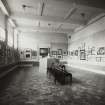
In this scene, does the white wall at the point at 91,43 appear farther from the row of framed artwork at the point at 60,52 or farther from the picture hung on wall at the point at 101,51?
the row of framed artwork at the point at 60,52

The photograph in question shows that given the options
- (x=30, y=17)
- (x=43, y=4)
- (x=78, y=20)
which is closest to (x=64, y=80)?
(x=43, y=4)

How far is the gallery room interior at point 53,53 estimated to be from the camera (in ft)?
13.6

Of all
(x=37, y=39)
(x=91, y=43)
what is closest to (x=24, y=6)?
(x=91, y=43)

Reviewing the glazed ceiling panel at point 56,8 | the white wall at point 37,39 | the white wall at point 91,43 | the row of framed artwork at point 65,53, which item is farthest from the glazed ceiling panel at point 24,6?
the white wall at point 37,39

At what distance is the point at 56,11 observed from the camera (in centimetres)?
911

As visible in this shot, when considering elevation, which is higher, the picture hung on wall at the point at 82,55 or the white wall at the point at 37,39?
the white wall at the point at 37,39

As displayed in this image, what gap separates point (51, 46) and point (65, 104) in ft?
46.9

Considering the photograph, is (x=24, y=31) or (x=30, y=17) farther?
(x=24, y=31)

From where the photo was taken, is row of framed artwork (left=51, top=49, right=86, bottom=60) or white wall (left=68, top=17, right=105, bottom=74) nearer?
white wall (left=68, top=17, right=105, bottom=74)

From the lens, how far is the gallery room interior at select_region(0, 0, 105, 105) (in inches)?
163

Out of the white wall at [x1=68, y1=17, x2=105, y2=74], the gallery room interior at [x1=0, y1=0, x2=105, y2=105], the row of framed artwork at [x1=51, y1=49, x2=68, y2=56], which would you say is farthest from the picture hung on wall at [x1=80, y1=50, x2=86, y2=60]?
the row of framed artwork at [x1=51, y1=49, x2=68, y2=56]

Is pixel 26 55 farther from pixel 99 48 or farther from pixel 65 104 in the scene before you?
pixel 65 104

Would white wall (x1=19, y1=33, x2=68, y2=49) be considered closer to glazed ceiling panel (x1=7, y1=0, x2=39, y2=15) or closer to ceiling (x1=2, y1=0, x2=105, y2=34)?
ceiling (x1=2, y1=0, x2=105, y2=34)

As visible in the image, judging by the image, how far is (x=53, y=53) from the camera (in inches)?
685
